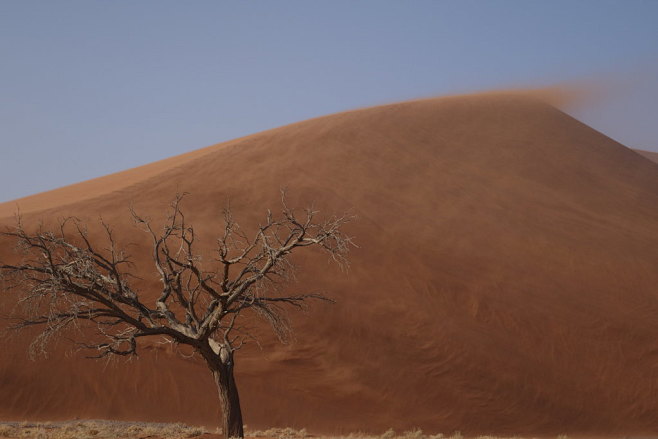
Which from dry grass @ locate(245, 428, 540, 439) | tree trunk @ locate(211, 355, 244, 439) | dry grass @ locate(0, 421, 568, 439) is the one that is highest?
tree trunk @ locate(211, 355, 244, 439)

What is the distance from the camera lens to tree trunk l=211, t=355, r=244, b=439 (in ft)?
37.6

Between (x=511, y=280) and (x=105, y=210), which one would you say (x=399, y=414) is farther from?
(x=105, y=210)

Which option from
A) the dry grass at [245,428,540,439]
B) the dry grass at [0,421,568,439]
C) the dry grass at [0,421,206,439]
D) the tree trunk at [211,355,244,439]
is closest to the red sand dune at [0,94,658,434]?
the dry grass at [245,428,540,439]

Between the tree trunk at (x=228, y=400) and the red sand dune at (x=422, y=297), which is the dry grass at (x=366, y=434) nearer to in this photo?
the red sand dune at (x=422, y=297)

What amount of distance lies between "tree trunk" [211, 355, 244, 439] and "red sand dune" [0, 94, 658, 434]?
272 inches

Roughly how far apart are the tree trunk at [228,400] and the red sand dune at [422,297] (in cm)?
691

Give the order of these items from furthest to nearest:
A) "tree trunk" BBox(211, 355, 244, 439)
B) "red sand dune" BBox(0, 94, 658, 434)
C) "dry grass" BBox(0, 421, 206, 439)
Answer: "red sand dune" BBox(0, 94, 658, 434), "dry grass" BBox(0, 421, 206, 439), "tree trunk" BBox(211, 355, 244, 439)

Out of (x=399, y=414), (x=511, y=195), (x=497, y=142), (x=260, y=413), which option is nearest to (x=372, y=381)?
(x=399, y=414)

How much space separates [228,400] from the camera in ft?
37.9

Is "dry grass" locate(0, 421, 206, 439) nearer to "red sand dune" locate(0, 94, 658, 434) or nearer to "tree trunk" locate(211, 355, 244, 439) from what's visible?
"red sand dune" locate(0, 94, 658, 434)

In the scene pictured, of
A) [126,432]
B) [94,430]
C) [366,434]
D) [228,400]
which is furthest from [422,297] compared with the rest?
[228,400]

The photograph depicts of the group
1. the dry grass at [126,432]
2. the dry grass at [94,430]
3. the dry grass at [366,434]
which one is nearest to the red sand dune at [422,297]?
the dry grass at [366,434]

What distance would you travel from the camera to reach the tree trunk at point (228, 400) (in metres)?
11.5

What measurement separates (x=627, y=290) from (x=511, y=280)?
4463mm
